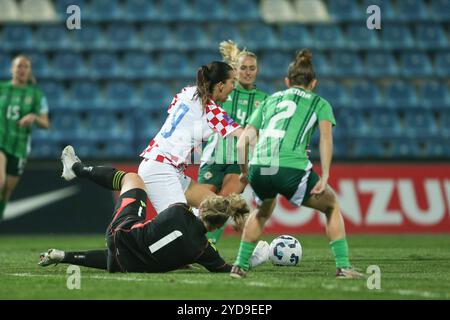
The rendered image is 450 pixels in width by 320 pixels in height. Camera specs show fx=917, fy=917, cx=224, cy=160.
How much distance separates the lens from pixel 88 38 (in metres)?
17.9

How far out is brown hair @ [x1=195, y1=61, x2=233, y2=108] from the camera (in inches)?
322

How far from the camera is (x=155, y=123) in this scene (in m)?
16.6

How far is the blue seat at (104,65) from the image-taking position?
57.5 feet

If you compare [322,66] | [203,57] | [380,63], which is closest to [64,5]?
[203,57]

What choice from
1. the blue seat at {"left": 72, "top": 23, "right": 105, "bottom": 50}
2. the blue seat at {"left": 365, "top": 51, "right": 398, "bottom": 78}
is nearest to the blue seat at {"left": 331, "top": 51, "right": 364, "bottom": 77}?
the blue seat at {"left": 365, "top": 51, "right": 398, "bottom": 78}

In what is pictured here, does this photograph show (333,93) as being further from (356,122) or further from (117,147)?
(117,147)

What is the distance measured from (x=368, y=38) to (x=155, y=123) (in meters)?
4.93

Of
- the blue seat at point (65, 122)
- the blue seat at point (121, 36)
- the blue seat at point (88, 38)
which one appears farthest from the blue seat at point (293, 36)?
the blue seat at point (65, 122)

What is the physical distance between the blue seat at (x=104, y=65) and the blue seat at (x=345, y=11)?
183 inches

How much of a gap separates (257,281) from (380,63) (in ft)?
39.2

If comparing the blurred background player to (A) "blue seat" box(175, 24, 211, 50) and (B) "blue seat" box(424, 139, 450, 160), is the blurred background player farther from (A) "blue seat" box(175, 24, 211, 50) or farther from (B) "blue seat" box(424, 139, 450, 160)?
(A) "blue seat" box(175, 24, 211, 50)

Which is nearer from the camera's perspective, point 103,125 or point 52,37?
point 103,125

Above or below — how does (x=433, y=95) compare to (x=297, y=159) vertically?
above

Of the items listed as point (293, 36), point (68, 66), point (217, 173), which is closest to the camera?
point (217, 173)
